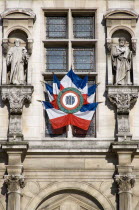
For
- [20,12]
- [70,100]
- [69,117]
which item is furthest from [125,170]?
[20,12]

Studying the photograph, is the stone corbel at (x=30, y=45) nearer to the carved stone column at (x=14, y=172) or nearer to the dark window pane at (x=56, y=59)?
the dark window pane at (x=56, y=59)

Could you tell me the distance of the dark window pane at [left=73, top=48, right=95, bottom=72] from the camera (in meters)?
28.7

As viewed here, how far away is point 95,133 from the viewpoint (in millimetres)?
27875

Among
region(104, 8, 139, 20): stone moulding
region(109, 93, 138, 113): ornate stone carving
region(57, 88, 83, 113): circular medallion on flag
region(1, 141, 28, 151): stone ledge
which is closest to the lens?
region(1, 141, 28, 151): stone ledge

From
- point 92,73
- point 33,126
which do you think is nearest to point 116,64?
point 92,73

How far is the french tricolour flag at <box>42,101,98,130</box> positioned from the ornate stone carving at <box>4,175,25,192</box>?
7.00ft

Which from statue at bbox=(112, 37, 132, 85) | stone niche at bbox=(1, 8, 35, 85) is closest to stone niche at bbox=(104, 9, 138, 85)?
statue at bbox=(112, 37, 132, 85)

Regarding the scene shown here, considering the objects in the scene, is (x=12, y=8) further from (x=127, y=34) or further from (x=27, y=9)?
(x=127, y=34)

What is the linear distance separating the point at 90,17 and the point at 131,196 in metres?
6.30

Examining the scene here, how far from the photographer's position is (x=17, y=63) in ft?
92.3

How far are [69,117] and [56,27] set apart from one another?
322 cm

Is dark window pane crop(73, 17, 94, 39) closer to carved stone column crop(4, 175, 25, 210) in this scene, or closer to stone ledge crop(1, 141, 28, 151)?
stone ledge crop(1, 141, 28, 151)

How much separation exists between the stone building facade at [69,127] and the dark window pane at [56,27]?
0.03 m

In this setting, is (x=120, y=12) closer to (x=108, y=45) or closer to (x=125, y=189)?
(x=108, y=45)
